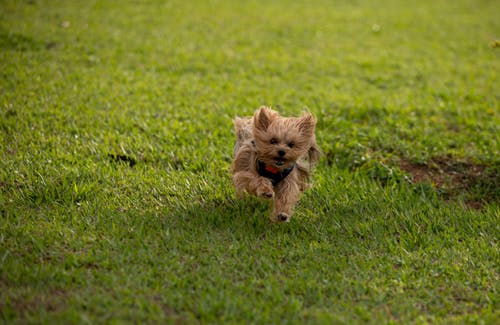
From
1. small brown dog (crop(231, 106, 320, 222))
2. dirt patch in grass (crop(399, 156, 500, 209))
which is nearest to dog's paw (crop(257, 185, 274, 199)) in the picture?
small brown dog (crop(231, 106, 320, 222))

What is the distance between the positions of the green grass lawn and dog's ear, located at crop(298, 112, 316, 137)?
87 cm

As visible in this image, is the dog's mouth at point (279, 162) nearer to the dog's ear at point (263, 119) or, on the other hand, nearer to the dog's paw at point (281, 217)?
the dog's ear at point (263, 119)

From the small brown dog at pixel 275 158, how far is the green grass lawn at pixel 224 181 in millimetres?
306

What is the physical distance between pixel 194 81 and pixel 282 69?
1773mm

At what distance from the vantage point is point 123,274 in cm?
409

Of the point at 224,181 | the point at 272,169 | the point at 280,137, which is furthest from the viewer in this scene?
the point at 224,181

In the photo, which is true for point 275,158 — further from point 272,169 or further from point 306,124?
point 306,124

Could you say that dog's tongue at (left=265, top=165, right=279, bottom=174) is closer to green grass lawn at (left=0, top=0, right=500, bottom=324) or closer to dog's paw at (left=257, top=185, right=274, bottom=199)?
dog's paw at (left=257, top=185, right=274, bottom=199)

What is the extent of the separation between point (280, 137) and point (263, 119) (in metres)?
0.22

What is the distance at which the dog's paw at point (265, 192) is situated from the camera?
4.87m

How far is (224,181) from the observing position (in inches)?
228

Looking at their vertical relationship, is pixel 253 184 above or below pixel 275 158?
below

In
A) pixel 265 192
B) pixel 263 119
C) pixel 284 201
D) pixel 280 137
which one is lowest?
pixel 284 201

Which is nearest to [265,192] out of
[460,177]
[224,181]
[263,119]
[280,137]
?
[280,137]
